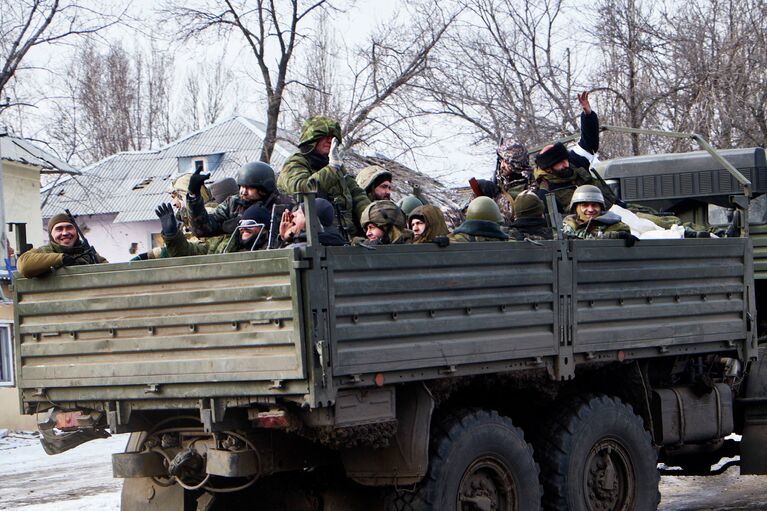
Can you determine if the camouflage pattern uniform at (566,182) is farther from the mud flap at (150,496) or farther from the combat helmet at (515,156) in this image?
the mud flap at (150,496)

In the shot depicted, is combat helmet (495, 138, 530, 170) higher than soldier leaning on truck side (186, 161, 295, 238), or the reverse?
combat helmet (495, 138, 530, 170)

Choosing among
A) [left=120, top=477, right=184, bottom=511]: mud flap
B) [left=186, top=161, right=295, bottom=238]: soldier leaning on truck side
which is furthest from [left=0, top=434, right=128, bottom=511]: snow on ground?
[left=186, top=161, right=295, bottom=238]: soldier leaning on truck side

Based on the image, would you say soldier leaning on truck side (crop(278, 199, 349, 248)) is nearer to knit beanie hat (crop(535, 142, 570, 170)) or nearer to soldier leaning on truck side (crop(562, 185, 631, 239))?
soldier leaning on truck side (crop(562, 185, 631, 239))

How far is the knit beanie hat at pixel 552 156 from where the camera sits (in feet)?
31.7

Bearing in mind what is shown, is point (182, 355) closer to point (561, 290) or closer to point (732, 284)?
point (561, 290)

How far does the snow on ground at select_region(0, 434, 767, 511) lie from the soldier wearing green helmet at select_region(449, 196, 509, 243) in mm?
3007

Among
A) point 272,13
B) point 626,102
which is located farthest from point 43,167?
point 626,102

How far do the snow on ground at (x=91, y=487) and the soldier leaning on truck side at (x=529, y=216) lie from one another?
2527 mm

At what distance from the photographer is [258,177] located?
7602 mm

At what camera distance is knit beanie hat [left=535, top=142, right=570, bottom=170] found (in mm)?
9648

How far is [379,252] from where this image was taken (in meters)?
6.27

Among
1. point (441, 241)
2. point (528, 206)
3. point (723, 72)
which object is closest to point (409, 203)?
point (528, 206)

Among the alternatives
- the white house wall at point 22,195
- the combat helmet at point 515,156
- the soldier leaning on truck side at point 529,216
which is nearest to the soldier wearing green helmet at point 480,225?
the soldier leaning on truck side at point 529,216

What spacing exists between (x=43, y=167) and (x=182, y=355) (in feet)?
82.6
